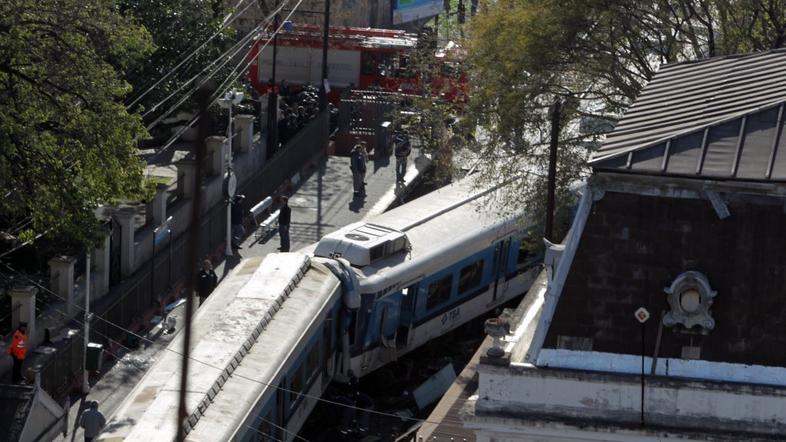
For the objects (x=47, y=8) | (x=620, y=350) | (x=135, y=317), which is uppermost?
(x=47, y=8)

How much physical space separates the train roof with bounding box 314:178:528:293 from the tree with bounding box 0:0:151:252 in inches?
156

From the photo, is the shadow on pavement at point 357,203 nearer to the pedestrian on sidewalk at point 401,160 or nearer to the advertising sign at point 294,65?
the pedestrian on sidewalk at point 401,160

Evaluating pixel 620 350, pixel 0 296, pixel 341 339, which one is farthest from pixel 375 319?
pixel 620 350

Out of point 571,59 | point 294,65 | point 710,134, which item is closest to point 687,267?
point 710,134

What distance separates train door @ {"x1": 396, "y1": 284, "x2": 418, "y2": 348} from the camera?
94.5 feet

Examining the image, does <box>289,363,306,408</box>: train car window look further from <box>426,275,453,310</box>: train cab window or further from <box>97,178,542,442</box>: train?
<box>426,275,453,310</box>: train cab window

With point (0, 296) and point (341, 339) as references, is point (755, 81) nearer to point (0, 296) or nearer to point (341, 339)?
point (341, 339)

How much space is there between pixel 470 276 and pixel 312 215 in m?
7.11

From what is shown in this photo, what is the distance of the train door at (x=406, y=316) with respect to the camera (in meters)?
28.8

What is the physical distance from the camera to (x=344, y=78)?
172 ft

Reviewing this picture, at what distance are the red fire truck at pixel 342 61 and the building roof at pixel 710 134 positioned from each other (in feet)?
99.6

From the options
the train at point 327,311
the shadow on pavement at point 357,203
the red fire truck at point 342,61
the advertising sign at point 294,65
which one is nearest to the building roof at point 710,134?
the train at point 327,311

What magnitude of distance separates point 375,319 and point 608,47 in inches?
Result: 277

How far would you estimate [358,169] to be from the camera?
38938 millimetres
